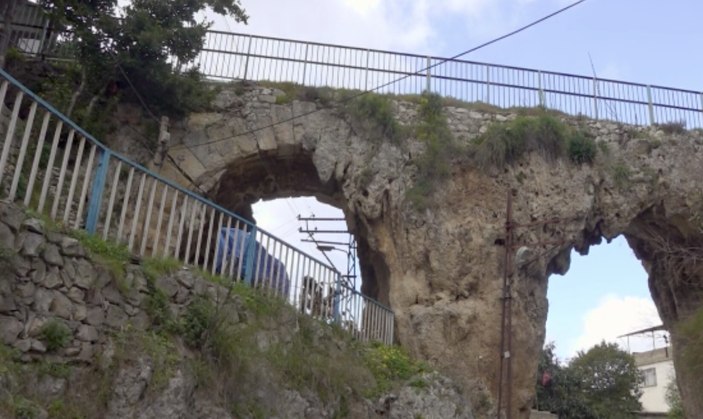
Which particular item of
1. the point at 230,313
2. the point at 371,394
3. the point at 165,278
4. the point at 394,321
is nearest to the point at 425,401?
the point at 371,394

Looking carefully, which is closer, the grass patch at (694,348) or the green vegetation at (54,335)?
the green vegetation at (54,335)

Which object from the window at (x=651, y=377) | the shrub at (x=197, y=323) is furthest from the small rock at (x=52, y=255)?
→ the window at (x=651, y=377)

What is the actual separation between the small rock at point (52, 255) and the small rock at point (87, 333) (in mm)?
539

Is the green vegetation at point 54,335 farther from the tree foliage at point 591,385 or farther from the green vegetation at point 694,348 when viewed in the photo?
the tree foliage at point 591,385

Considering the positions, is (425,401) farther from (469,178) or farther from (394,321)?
(469,178)

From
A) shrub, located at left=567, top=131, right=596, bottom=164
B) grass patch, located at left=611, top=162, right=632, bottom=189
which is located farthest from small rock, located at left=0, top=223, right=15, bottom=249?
grass patch, located at left=611, top=162, right=632, bottom=189

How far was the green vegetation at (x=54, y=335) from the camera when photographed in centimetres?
541

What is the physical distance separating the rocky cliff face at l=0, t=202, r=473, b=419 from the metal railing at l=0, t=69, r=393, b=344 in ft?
1.43

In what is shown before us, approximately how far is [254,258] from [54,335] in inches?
130

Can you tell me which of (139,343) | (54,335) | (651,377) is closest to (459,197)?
(139,343)

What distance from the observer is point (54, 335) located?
5434 mm

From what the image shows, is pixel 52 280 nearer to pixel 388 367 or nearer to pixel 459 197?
pixel 388 367

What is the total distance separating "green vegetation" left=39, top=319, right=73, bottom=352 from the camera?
5.41 m

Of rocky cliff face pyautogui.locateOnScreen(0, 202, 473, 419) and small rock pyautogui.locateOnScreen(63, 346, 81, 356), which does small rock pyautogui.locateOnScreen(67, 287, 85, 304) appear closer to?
rocky cliff face pyautogui.locateOnScreen(0, 202, 473, 419)
